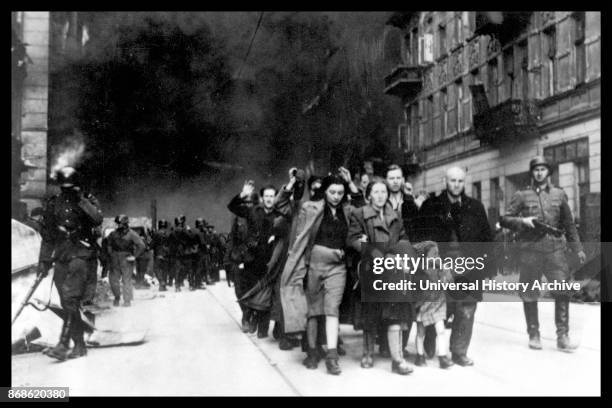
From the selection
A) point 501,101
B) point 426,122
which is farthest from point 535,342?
point 501,101

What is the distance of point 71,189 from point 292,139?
11.6 feet

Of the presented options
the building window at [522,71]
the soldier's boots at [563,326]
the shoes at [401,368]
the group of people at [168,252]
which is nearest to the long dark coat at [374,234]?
the shoes at [401,368]

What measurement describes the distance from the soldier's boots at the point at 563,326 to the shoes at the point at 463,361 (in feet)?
3.82

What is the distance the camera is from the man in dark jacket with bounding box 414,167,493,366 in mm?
6316

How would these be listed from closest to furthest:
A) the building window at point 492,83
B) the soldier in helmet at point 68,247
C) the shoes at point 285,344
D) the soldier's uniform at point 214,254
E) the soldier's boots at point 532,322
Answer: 1. the soldier in helmet at point 68,247
2. the soldier's boots at point 532,322
3. the shoes at point 285,344
4. the soldier's uniform at point 214,254
5. the building window at point 492,83

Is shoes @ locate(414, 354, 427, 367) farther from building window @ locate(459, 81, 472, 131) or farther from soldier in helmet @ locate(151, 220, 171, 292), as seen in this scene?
soldier in helmet @ locate(151, 220, 171, 292)

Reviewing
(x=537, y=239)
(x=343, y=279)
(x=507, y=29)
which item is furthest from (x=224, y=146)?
(x=507, y=29)

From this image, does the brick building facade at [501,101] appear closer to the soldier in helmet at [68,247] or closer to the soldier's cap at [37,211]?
the soldier in helmet at [68,247]

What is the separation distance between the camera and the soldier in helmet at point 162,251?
1161 centimetres

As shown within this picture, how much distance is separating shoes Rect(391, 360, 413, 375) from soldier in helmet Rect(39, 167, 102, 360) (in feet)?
10.2

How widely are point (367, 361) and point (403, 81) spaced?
4.58 metres

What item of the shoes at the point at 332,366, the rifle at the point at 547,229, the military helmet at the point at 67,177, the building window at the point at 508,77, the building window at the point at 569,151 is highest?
the building window at the point at 508,77

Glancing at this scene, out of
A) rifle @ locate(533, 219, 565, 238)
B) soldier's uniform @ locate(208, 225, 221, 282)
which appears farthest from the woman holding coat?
soldier's uniform @ locate(208, 225, 221, 282)

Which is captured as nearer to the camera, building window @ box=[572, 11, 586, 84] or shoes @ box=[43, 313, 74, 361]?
shoes @ box=[43, 313, 74, 361]
